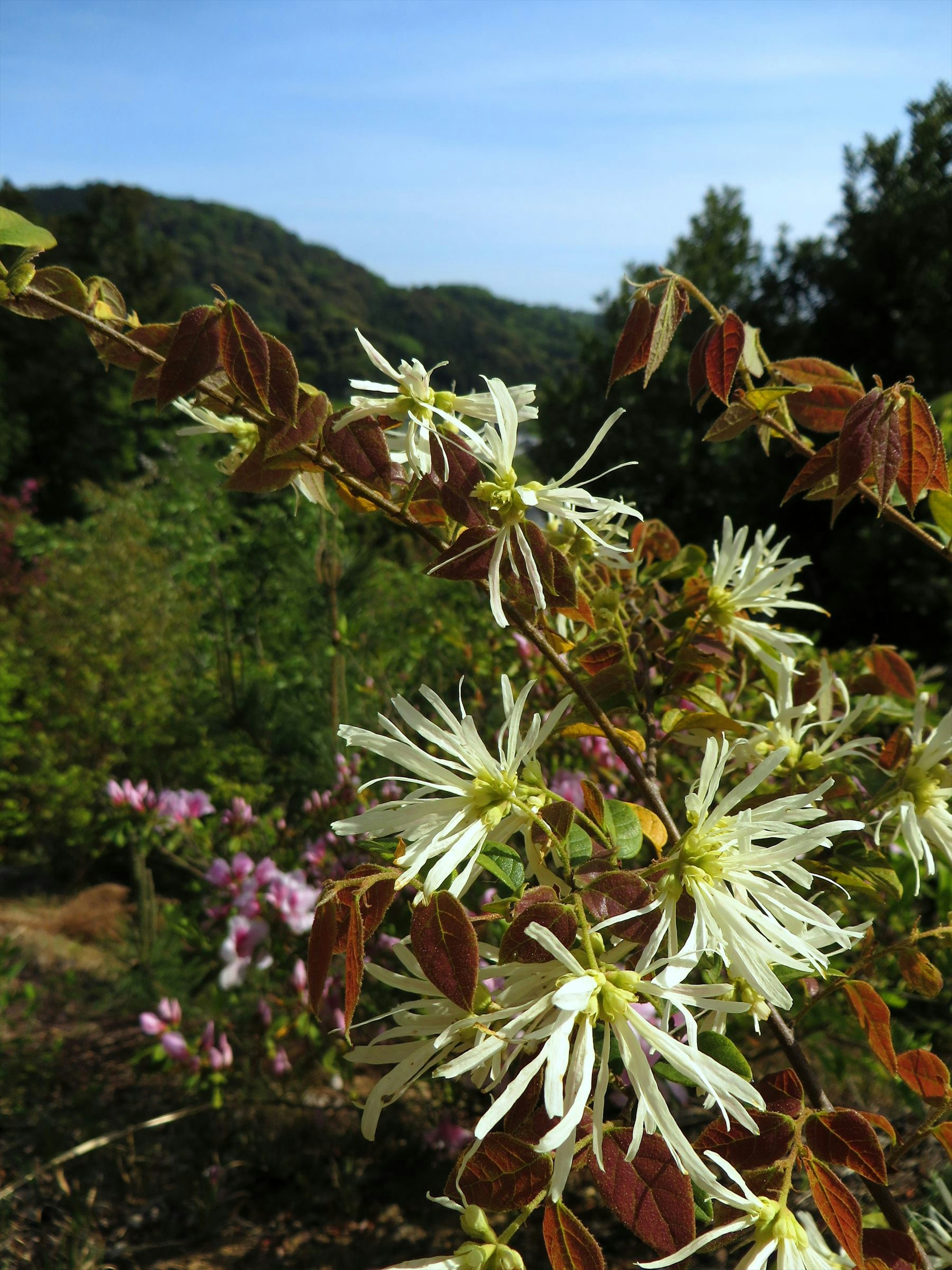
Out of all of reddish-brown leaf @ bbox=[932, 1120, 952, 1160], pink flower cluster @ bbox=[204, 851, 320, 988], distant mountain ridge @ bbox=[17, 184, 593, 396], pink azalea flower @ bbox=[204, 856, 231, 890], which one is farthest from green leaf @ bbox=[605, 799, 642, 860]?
distant mountain ridge @ bbox=[17, 184, 593, 396]

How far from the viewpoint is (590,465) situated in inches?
185

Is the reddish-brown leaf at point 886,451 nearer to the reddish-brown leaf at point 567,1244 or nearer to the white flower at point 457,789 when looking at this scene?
the white flower at point 457,789

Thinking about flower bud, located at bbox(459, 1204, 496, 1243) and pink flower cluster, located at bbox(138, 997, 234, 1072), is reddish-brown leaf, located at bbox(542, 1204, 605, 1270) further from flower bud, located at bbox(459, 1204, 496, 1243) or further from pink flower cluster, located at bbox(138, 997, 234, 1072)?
pink flower cluster, located at bbox(138, 997, 234, 1072)

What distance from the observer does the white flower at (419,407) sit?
49 cm

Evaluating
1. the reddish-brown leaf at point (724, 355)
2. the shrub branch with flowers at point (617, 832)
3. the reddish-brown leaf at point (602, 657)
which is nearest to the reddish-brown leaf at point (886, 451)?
the shrub branch with flowers at point (617, 832)

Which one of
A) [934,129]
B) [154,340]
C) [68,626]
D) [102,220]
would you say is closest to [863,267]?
[934,129]

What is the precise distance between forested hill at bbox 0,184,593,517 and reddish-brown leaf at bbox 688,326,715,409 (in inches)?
11.1

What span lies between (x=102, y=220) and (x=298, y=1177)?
17.9m

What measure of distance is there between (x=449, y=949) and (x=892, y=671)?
0.58 metres

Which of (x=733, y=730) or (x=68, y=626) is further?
(x=68, y=626)

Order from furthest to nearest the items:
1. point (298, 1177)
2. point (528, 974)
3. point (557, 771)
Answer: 1. point (298, 1177)
2. point (557, 771)
3. point (528, 974)

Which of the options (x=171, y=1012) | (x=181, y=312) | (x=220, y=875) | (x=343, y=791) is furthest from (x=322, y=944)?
(x=181, y=312)

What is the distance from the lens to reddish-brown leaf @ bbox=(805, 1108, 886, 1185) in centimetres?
46

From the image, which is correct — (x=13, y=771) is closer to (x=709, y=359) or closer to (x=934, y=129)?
(x=709, y=359)
